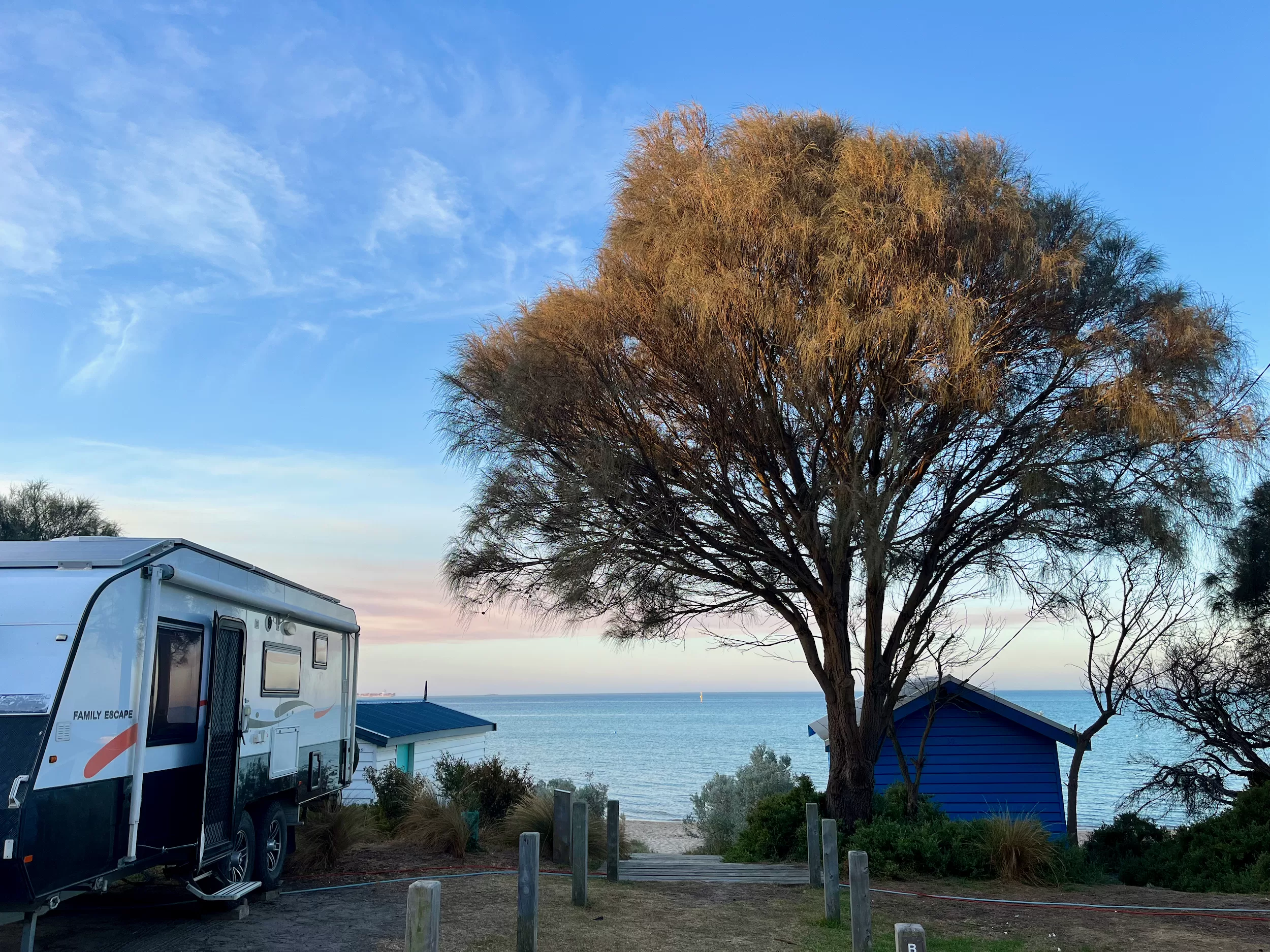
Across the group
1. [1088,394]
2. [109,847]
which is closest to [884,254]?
[1088,394]

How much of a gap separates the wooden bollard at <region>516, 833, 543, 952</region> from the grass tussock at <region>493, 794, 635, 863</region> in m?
4.42

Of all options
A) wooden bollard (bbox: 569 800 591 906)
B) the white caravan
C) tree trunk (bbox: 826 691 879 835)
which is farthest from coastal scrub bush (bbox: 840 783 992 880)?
the white caravan

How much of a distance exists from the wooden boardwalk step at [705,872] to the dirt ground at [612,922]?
1.04 ft

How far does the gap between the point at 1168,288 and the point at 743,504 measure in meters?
6.03

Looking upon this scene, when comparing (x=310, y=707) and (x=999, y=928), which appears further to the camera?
(x=310, y=707)

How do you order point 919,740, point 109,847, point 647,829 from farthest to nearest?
point 647,829
point 919,740
point 109,847

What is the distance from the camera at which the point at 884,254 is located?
11172mm

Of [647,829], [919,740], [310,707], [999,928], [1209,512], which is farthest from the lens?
[647,829]

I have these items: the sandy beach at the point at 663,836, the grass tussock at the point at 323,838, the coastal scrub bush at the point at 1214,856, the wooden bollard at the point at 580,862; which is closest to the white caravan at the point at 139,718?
the grass tussock at the point at 323,838

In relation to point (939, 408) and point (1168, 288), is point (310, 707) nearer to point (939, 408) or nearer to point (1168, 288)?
point (939, 408)

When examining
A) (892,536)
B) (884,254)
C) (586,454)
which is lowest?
(892,536)

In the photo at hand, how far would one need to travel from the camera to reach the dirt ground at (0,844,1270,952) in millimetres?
8016

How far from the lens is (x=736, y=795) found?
2288 centimetres

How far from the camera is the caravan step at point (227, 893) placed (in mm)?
8188
